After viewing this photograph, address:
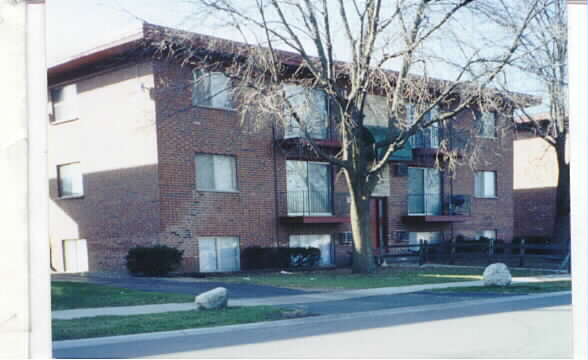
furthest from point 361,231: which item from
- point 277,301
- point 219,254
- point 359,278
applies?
point 277,301

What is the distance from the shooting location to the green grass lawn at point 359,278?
56.2 ft

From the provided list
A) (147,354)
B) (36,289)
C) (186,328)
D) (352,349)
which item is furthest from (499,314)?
(36,289)

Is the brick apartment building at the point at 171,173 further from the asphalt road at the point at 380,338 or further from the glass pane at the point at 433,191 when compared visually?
the asphalt road at the point at 380,338

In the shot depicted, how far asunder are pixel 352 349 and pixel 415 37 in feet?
34.1

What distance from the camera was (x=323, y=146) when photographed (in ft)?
77.7

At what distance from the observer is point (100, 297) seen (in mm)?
14102

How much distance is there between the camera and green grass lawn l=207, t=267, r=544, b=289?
17125mm

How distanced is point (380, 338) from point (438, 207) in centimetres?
2027

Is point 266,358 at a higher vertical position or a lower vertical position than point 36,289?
lower

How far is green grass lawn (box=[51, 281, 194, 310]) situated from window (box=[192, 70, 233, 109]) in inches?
288

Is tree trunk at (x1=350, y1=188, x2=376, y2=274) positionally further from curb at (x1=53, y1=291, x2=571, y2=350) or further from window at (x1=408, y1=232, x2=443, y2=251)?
window at (x1=408, y1=232, x2=443, y2=251)

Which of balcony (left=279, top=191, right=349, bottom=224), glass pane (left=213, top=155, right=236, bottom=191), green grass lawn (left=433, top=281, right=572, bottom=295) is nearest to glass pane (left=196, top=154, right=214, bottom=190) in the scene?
glass pane (left=213, top=155, right=236, bottom=191)

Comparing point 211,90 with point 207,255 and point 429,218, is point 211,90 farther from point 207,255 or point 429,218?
point 429,218

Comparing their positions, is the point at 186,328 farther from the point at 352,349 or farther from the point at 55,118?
the point at 55,118
